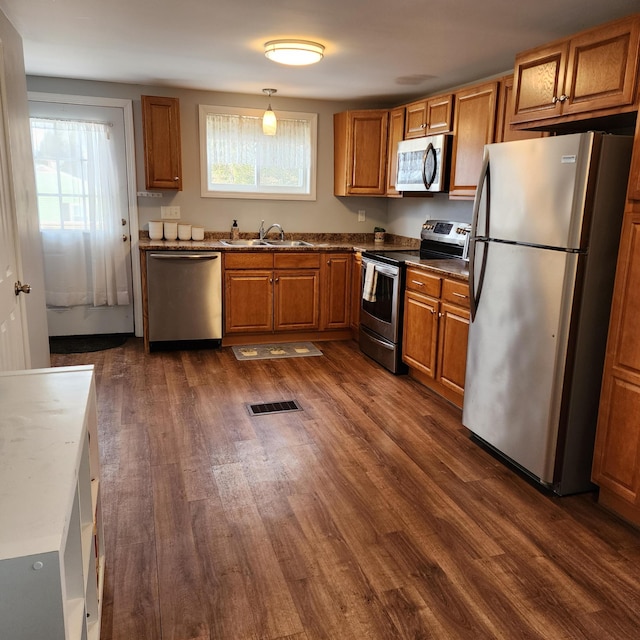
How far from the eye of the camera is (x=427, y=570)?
6.65 feet

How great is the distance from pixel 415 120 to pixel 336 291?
5.30 ft

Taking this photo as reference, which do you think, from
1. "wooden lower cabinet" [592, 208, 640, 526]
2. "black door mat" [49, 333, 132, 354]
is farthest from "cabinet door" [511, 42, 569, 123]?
"black door mat" [49, 333, 132, 354]

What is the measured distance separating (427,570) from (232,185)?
13.5ft

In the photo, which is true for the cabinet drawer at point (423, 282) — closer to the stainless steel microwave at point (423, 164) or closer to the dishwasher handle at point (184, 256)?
the stainless steel microwave at point (423, 164)

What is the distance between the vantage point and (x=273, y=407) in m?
3.56

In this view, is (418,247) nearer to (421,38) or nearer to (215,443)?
(421,38)

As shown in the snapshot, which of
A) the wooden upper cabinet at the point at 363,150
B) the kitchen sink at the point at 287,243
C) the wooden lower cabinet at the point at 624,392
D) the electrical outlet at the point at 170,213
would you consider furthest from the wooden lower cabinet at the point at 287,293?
the wooden lower cabinet at the point at 624,392

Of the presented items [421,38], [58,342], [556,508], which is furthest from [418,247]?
[58,342]

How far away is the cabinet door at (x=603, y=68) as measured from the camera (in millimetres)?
2256

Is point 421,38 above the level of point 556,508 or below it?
above

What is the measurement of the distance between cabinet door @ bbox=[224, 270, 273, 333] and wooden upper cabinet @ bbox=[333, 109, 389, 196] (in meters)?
1.23

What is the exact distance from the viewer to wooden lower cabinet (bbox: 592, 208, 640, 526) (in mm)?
2229

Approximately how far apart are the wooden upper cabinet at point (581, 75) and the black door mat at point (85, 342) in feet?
12.3

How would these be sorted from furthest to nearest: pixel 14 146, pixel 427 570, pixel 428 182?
pixel 428 182, pixel 14 146, pixel 427 570
